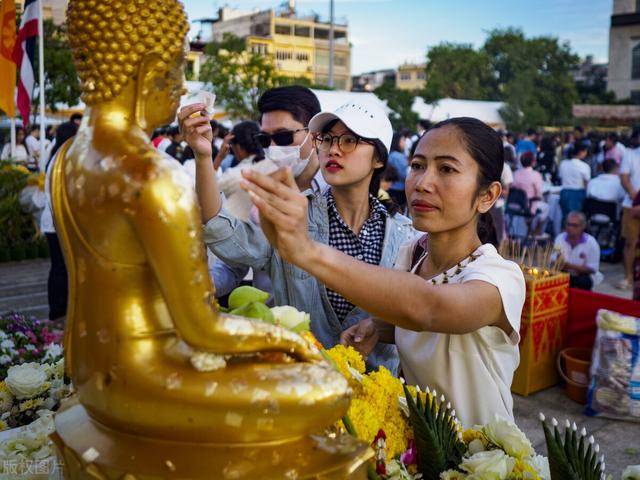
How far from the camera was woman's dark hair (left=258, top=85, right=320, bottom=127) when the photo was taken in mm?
3268

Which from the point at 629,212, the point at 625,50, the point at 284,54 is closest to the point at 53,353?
the point at 629,212

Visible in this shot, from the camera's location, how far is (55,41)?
19.0m

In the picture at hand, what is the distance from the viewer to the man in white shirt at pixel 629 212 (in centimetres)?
909

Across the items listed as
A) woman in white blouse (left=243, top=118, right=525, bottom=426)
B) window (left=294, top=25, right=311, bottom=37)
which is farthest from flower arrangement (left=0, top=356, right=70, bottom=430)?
window (left=294, top=25, right=311, bottom=37)

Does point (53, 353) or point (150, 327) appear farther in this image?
point (53, 353)

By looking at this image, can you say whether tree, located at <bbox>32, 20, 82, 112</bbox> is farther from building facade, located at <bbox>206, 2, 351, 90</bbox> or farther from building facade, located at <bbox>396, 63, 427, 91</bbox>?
building facade, located at <bbox>396, 63, 427, 91</bbox>

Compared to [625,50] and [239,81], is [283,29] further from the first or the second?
[239,81]

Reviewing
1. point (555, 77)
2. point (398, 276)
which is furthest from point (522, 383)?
point (555, 77)

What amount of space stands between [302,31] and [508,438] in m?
86.7

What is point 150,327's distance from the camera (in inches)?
50.7

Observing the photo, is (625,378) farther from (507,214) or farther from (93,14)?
(507,214)

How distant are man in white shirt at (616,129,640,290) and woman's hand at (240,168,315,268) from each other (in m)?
8.59

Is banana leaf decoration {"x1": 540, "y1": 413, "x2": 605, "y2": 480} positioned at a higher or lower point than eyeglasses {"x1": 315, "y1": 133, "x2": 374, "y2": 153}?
lower

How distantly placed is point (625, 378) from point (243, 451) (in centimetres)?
471
